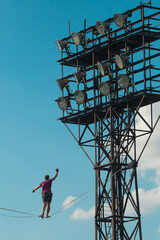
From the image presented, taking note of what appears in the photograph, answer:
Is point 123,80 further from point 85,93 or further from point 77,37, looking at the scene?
point 77,37

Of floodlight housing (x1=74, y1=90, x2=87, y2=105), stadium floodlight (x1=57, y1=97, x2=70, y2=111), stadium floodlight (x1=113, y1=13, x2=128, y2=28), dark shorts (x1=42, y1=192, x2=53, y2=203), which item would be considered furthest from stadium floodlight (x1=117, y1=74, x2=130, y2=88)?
dark shorts (x1=42, y1=192, x2=53, y2=203)

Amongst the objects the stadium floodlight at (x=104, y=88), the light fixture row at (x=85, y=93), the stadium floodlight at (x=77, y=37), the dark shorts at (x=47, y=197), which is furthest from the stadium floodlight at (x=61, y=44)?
the dark shorts at (x=47, y=197)

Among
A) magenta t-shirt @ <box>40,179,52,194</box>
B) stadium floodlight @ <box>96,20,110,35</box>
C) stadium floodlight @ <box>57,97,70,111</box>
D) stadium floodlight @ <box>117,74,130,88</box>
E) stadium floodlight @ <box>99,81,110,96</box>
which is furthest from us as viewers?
stadium floodlight @ <box>57,97,70,111</box>

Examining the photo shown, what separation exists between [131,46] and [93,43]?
2816mm

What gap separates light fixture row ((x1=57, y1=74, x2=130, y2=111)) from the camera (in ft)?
204

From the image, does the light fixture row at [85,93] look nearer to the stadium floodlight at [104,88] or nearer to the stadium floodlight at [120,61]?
the stadium floodlight at [104,88]

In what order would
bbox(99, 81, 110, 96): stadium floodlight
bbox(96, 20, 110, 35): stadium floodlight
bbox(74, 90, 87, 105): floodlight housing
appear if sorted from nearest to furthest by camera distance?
bbox(99, 81, 110, 96): stadium floodlight → bbox(96, 20, 110, 35): stadium floodlight → bbox(74, 90, 87, 105): floodlight housing

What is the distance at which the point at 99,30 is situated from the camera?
64.9 metres

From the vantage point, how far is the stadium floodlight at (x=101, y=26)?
6475cm

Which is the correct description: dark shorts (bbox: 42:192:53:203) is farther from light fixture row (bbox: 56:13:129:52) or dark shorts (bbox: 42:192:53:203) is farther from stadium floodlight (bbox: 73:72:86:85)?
light fixture row (bbox: 56:13:129:52)

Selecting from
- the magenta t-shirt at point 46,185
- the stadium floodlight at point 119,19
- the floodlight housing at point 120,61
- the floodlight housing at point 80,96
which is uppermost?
the stadium floodlight at point 119,19

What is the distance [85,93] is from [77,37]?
12.6 ft

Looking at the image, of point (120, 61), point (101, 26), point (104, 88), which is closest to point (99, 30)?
point (101, 26)

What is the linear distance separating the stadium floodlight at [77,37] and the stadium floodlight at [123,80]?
542cm
